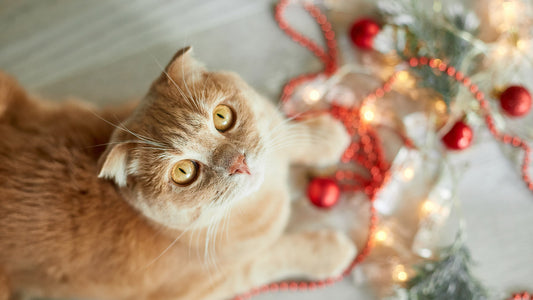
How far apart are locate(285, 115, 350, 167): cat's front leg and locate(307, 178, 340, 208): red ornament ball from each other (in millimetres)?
91

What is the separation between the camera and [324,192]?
1.46 m

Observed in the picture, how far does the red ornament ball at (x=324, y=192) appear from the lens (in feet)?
4.78

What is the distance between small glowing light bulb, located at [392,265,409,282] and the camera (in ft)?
4.78

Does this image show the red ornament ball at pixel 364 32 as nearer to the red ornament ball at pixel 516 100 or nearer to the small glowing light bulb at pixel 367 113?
the small glowing light bulb at pixel 367 113

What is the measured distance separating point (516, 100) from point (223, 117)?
1.10m

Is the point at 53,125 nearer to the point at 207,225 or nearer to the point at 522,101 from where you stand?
the point at 207,225

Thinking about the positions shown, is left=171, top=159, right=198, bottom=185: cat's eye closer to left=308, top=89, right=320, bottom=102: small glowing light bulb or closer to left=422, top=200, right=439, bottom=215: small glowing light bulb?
left=308, top=89, right=320, bottom=102: small glowing light bulb

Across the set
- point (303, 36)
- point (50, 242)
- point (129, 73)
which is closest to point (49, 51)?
point (129, 73)

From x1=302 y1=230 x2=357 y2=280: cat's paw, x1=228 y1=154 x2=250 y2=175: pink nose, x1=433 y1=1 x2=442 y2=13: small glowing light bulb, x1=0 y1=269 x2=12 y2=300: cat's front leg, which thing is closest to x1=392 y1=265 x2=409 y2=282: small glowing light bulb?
Answer: x1=302 y1=230 x2=357 y2=280: cat's paw

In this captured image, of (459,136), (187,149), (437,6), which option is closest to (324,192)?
(459,136)

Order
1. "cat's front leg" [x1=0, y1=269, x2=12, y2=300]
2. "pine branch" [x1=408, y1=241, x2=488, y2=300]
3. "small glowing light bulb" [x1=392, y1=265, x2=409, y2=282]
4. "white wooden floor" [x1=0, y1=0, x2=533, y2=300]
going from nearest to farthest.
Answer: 1. "cat's front leg" [x1=0, y1=269, x2=12, y2=300]
2. "pine branch" [x1=408, y1=241, x2=488, y2=300]
3. "small glowing light bulb" [x1=392, y1=265, x2=409, y2=282]
4. "white wooden floor" [x1=0, y1=0, x2=533, y2=300]

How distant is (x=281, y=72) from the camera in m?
1.66

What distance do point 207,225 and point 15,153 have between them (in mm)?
608

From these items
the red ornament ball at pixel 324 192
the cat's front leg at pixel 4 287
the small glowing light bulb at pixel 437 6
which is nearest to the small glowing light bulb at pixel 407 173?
the red ornament ball at pixel 324 192
